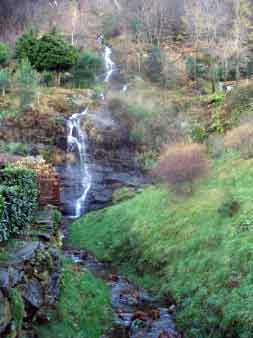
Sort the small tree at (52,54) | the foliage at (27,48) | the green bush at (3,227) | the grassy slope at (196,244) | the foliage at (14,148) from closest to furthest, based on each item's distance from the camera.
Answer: the green bush at (3,227)
the grassy slope at (196,244)
the foliage at (14,148)
the small tree at (52,54)
the foliage at (27,48)

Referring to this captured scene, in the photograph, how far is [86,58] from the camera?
4434 cm

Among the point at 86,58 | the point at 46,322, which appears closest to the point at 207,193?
the point at 46,322

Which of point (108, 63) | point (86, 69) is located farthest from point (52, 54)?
point (108, 63)

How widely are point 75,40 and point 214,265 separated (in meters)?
43.4

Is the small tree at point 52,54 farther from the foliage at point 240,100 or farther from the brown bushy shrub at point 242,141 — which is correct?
the brown bushy shrub at point 242,141

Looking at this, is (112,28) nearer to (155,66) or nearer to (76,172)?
(155,66)

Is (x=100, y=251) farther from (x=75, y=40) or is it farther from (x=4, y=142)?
(x=75, y=40)

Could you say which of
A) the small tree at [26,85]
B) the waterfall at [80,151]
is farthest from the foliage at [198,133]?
the small tree at [26,85]

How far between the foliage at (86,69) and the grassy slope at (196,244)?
72.4 feet

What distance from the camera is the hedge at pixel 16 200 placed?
1098 cm

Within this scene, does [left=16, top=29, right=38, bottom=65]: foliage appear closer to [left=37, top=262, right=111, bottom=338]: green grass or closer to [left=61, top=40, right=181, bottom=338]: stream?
[left=61, top=40, right=181, bottom=338]: stream

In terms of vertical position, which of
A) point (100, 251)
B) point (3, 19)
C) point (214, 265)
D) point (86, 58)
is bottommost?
point (100, 251)

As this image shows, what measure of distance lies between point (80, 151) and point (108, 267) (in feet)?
49.7

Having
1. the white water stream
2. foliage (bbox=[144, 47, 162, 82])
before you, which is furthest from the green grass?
foliage (bbox=[144, 47, 162, 82])
